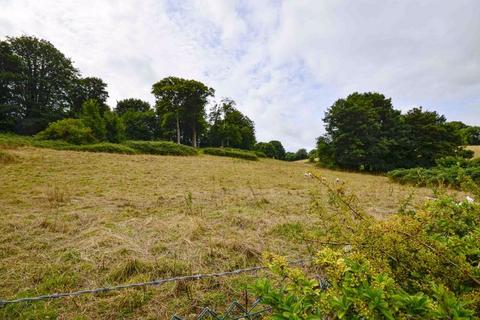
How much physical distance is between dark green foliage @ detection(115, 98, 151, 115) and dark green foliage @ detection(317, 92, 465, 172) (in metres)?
30.2

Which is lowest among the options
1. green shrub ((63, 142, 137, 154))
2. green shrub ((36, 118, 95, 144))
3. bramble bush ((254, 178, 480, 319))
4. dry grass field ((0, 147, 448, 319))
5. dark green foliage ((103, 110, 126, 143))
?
dry grass field ((0, 147, 448, 319))

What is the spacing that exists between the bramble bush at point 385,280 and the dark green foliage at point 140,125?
1350 inches

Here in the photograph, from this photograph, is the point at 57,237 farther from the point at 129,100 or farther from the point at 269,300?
the point at 129,100

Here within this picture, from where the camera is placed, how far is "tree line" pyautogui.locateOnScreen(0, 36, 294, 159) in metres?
24.5

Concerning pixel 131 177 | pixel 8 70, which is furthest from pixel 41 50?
pixel 131 177

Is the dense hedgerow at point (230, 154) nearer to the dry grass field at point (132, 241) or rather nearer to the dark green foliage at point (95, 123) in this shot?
the dark green foliage at point (95, 123)

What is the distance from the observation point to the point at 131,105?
129 ft

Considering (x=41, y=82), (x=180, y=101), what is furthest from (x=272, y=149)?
(x=41, y=82)

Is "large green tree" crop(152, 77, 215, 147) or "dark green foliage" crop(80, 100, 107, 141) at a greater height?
"large green tree" crop(152, 77, 215, 147)

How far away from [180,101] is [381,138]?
23130 millimetres

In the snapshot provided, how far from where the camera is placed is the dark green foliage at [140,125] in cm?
3250

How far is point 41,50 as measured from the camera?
94.5ft

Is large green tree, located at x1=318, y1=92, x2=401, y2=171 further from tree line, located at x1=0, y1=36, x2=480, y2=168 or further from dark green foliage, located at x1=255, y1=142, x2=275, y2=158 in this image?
dark green foliage, located at x1=255, y1=142, x2=275, y2=158

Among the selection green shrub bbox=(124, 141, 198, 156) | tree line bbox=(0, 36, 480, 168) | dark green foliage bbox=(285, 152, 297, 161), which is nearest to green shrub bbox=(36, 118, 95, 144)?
tree line bbox=(0, 36, 480, 168)
